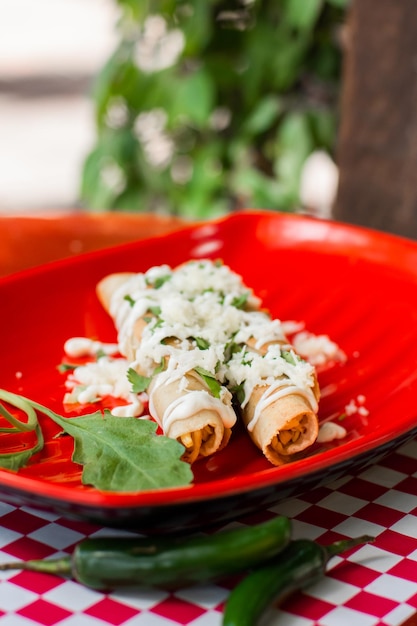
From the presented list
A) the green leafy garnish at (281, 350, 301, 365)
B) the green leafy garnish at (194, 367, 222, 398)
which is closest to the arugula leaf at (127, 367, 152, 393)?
the green leafy garnish at (194, 367, 222, 398)

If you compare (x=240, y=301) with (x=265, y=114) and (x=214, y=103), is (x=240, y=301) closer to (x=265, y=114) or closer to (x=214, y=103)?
(x=265, y=114)

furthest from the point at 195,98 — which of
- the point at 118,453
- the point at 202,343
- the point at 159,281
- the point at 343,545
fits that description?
the point at 343,545

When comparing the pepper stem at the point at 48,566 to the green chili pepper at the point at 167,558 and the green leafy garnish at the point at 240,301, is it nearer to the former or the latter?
the green chili pepper at the point at 167,558

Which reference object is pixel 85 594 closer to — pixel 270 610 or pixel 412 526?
pixel 270 610

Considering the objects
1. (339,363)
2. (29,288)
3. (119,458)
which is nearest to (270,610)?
(119,458)

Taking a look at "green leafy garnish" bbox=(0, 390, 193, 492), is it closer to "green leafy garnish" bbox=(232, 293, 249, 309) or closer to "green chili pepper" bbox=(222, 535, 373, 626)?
"green chili pepper" bbox=(222, 535, 373, 626)
